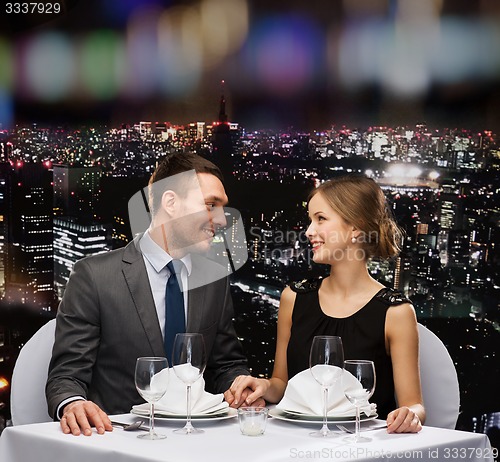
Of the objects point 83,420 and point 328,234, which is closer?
point 83,420

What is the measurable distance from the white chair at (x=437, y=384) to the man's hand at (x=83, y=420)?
1.11m

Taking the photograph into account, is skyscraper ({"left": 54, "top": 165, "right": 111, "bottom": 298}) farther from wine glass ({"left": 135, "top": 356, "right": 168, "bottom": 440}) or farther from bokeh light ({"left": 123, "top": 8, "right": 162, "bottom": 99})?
wine glass ({"left": 135, "top": 356, "right": 168, "bottom": 440})

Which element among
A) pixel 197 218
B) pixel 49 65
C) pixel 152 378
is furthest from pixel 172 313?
pixel 49 65

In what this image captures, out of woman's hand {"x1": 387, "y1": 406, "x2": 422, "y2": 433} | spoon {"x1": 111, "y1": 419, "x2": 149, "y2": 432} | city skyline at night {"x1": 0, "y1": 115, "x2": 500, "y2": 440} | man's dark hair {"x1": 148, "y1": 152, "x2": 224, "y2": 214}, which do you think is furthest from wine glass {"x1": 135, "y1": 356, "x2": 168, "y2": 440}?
city skyline at night {"x1": 0, "y1": 115, "x2": 500, "y2": 440}

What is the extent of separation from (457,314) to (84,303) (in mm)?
2178

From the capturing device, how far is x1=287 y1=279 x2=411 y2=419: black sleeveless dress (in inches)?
106

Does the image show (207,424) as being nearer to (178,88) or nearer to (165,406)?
(165,406)

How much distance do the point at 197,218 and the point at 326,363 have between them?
0.98m

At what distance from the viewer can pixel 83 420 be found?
2.01 meters

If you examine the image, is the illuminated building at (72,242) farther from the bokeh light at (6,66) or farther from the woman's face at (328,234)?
the woman's face at (328,234)

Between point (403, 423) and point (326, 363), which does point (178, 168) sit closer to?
point (326, 363)

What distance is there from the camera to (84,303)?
2691mm

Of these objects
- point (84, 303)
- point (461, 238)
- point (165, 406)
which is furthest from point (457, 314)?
point (165, 406)

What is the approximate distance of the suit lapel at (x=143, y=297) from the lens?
2689 mm
